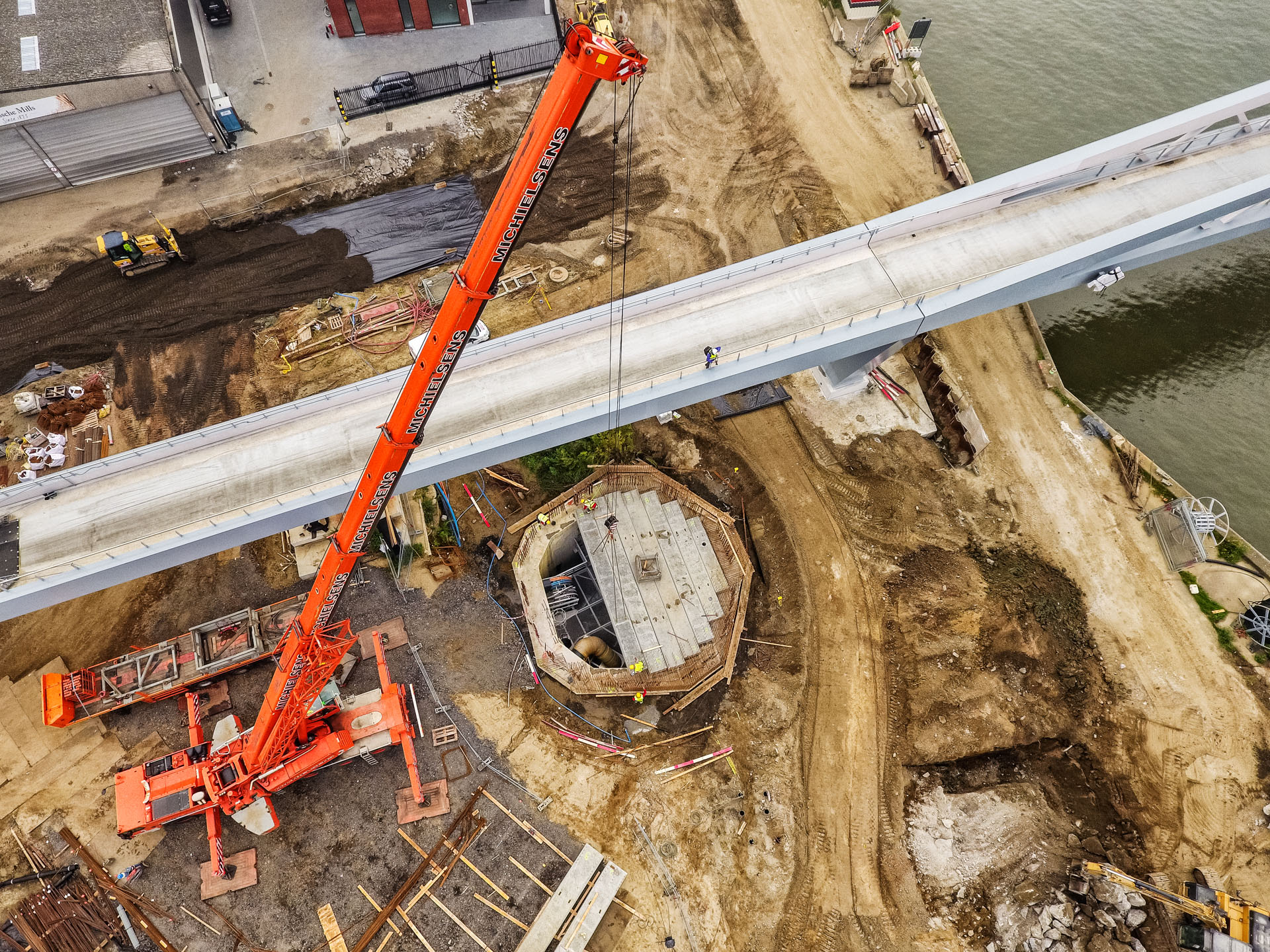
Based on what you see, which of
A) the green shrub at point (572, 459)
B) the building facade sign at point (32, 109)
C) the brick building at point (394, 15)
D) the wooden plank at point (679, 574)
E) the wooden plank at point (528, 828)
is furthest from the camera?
the brick building at point (394, 15)

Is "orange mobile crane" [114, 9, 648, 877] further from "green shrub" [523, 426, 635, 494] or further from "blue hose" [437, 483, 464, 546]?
"green shrub" [523, 426, 635, 494]

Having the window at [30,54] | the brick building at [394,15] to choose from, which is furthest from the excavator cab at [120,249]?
the brick building at [394,15]

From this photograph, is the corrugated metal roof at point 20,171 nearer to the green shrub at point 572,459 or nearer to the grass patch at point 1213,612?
the green shrub at point 572,459

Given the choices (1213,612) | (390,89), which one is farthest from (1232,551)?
(390,89)

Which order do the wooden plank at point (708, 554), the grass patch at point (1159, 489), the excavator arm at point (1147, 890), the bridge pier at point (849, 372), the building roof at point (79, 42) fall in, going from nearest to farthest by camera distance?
the excavator arm at point (1147, 890) < the wooden plank at point (708, 554) < the bridge pier at point (849, 372) < the grass patch at point (1159, 489) < the building roof at point (79, 42)

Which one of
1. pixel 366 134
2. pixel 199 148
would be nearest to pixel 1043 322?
pixel 366 134
